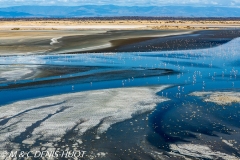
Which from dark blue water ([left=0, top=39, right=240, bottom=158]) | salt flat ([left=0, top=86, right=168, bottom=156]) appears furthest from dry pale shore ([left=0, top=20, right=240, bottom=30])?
salt flat ([left=0, top=86, right=168, bottom=156])

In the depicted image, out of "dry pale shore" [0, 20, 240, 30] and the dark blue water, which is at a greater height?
"dry pale shore" [0, 20, 240, 30]

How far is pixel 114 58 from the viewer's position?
33.8 meters

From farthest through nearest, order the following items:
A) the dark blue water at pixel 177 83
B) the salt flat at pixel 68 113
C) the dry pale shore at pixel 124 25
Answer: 1. the dry pale shore at pixel 124 25
2. the dark blue water at pixel 177 83
3. the salt flat at pixel 68 113

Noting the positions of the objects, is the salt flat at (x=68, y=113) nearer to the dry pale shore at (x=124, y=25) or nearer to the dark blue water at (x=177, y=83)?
the dark blue water at (x=177, y=83)

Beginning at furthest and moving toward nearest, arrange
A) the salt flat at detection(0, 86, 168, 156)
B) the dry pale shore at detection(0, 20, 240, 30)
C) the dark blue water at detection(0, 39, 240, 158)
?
the dry pale shore at detection(0, 20, 240, 30), the dark blue water at detection(0, 39, 240, 158), the salt flat at detection(0, 86, 168, 156)

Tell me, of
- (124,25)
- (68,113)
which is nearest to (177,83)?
(68,113)

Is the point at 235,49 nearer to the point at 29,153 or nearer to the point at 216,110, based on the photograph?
the point at 216,110

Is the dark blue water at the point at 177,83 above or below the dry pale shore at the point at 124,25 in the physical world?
below

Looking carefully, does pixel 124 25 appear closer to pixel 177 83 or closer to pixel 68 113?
pixel 177 83

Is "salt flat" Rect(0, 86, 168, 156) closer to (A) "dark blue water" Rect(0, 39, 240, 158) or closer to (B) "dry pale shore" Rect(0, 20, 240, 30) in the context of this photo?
(A) "dark blue water" Rect(0, 39, 240, 158)

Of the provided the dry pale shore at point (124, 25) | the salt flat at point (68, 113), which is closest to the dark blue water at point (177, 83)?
the salt flat at point (68, 113)

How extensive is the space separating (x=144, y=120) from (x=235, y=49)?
26614 millimetres

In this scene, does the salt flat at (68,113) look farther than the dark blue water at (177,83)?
No

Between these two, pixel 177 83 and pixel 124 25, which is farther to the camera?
pixel 124 25
